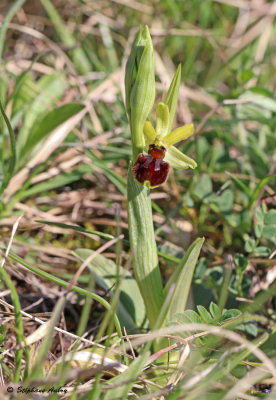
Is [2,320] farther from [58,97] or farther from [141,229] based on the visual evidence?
[58,97]

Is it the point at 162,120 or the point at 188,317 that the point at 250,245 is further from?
the point at 162,120

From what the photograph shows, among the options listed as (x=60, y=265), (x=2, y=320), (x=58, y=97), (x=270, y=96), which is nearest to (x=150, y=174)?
(x=2, y=320)

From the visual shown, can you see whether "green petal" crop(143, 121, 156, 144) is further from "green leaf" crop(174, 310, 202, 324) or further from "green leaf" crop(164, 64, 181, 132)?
"green leaf" crop(174, 310, 202, 324)

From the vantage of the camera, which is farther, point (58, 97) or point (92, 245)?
point (58, 97)

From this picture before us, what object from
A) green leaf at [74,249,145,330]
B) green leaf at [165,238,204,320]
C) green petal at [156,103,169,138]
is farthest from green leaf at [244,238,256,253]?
green petal at [156,103,169,138]

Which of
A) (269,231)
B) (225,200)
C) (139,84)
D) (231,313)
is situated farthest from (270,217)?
(139,84)

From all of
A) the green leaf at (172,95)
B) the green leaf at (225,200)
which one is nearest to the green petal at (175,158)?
the green leaf at (172,95)

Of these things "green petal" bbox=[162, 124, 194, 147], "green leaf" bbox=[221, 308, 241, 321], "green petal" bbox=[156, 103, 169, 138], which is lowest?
"green leaf" bbox=[221, 308, 241, 321]
